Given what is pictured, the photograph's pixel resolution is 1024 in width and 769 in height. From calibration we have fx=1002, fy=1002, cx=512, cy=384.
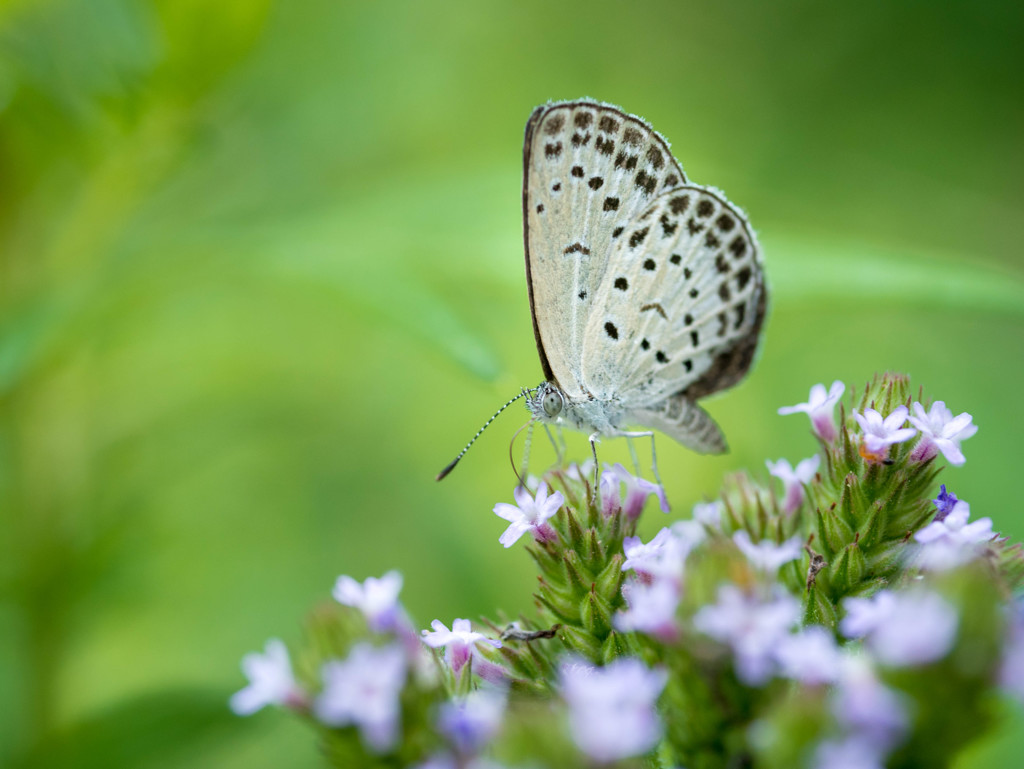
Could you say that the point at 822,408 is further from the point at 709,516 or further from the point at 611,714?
the point at 611,714

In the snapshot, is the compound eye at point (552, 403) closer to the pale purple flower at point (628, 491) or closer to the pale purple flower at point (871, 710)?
the pale purple flower at point (628, 491)

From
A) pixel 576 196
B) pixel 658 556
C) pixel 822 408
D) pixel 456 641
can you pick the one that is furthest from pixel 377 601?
pixel 576 196

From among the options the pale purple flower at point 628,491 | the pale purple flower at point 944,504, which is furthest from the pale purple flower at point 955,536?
the pale purple flower at point 628,491

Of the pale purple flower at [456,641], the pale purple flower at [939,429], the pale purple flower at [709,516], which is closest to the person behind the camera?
the pale purple flower at [456,641]

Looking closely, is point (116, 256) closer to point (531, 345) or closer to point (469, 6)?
point (531, 345)

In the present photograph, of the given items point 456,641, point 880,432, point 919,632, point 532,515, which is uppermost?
point 532,515

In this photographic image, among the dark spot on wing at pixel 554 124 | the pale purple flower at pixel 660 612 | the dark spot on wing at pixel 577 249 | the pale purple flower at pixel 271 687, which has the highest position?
the dark spot on wing at pixel 554 124

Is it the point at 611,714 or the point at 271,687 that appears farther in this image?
the point at 271,687
